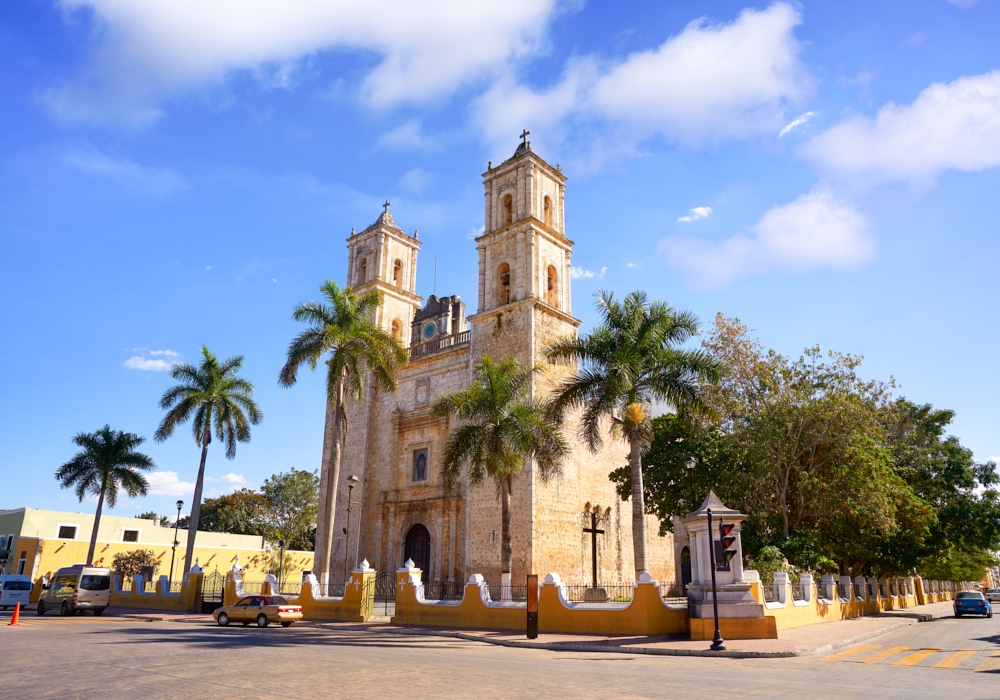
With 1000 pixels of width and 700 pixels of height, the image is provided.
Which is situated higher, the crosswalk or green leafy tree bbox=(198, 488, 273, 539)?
green leafy tree bbox=(198, 488, 273, 539)

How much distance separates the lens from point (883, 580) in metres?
33.5

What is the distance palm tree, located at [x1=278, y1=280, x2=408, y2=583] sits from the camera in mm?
23828

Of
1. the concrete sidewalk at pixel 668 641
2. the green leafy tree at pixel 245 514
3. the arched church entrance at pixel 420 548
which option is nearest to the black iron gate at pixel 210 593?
the arched church entrance at pixel 420 548

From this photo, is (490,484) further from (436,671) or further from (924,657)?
(436,671)

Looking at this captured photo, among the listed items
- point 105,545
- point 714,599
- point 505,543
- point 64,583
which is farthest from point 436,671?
point 105,545

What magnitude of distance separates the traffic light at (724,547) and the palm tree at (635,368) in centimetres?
391

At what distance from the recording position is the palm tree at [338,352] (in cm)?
2383

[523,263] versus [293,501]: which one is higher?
[523,263]

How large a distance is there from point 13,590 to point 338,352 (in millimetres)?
18748

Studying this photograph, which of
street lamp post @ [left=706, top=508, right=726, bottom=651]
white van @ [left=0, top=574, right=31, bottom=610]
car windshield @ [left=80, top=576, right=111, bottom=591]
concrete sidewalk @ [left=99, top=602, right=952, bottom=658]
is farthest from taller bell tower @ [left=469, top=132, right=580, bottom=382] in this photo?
white van @ [left=0, top=574, right=31, bottom=610]

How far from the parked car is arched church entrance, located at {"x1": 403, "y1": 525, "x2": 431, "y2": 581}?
9229 millimetres

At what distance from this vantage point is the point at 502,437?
21281 millimetres

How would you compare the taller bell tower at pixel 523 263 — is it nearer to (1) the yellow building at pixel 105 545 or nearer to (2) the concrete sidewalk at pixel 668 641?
(2) the concrete sidewalk at pixel 668 641

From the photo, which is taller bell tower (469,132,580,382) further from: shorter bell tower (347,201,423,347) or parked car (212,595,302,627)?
parked car (212,595,302,627)
